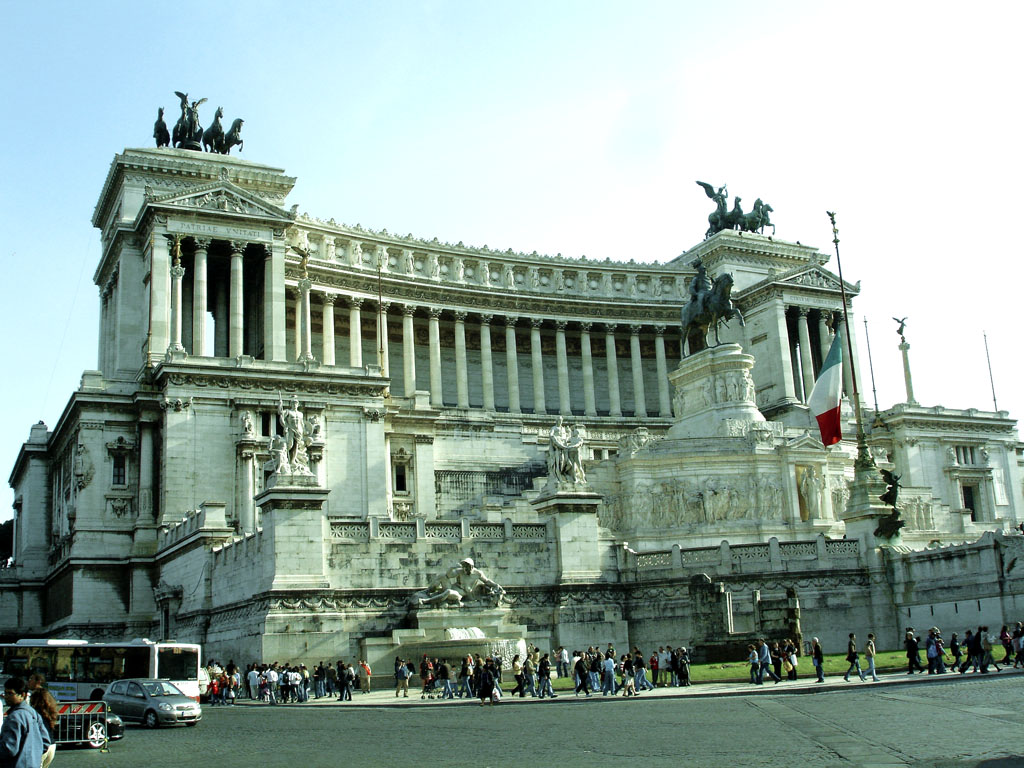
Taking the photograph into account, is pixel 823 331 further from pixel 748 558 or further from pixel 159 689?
pixel 159 689

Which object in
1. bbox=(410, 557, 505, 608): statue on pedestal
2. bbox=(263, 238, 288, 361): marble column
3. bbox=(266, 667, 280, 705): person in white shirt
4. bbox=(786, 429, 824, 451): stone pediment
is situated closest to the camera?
bbox=(266, 667, 280, 705): person in white shirt

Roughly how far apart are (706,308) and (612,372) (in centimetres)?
2607

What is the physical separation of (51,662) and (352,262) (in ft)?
175

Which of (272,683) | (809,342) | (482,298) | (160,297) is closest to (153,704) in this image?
(272,683)

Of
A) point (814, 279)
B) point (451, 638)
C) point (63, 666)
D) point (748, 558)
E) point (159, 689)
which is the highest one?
point (814, 279)

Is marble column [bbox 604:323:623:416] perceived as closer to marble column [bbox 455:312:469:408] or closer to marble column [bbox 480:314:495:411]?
marble column [bbox 480:314:495:411]

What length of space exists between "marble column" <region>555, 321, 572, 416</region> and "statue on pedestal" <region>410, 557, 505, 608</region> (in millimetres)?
49064

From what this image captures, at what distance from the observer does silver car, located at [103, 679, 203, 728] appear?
29.5 metres

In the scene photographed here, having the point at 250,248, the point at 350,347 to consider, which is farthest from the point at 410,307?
the point at 250,248

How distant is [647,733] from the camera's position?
22562mm

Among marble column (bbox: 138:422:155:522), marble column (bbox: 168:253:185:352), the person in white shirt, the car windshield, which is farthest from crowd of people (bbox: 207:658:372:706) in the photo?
marble column (bbox: 168:253:185:352)

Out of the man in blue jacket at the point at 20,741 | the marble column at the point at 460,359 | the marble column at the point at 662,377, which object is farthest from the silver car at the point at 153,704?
the marble column at the point at 662,377

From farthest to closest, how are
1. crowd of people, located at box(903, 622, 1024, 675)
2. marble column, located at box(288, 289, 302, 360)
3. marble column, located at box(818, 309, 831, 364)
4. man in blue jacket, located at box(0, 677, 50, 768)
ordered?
marble column, located at box(818, 309, 831, 364)
marble column, located at box(288, 289, 302, 360)
crowd of people, located at box(903, 622, 1024, 675)
man in blue jacket, located at box(0, 677, 50, 768)

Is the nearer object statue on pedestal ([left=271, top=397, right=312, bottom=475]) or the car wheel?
the car wheel
